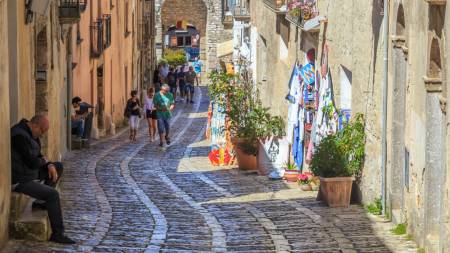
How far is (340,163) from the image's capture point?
51.4ft

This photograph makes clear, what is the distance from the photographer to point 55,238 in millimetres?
12352

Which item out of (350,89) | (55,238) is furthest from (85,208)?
(350,89)

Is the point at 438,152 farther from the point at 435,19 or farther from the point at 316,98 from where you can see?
the point at 316,98

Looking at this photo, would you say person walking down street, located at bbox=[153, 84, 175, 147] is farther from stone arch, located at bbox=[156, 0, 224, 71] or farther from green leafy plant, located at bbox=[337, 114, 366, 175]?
stone arch, located at bbox=[156, 0, 224, 71]

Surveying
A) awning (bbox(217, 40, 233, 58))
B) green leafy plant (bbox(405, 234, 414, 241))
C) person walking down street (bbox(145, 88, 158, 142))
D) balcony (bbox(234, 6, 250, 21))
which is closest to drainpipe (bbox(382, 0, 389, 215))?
green leafy plant (bbox(405, 234, 414, 241))

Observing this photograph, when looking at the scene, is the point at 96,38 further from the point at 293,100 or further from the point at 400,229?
the point at 400,229

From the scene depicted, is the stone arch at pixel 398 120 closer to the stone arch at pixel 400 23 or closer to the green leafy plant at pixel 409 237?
the stone arch at pixel 400 23

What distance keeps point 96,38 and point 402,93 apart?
1825 cm

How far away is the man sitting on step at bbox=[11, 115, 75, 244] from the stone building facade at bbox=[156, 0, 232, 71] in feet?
173

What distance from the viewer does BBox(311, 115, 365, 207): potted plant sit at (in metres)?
15.6

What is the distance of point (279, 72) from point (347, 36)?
8507 mm

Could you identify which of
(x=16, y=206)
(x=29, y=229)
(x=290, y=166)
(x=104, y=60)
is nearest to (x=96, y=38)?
A: (x=104, y=60)

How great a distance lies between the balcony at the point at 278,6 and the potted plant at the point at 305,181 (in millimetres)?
6582

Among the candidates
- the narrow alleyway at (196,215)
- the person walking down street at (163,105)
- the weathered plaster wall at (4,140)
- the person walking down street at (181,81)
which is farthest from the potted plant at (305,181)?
the person walking down street at (181,81)
